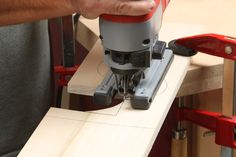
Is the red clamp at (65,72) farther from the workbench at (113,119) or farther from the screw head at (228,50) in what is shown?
the screw head at (228,50)

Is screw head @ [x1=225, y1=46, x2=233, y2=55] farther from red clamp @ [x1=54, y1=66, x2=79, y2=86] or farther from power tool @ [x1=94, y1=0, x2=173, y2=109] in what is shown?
red clamp @ [x1=54, y1=66, x2=79, y2=86]

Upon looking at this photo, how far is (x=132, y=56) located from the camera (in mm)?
855

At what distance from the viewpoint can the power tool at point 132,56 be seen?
2.72 ft

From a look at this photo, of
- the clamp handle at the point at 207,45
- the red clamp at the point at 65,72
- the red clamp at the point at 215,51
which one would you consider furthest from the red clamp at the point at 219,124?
the red clamp at the point at 65,72

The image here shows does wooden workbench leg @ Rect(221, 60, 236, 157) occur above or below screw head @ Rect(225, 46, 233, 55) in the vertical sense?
below

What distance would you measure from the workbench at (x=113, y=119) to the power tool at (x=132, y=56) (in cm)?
2

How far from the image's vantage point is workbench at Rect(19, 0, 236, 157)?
81 centimetres

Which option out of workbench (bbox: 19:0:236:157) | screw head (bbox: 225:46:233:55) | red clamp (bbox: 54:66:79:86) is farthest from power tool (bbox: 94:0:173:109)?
red clamp (bbox: 54:66:79:86)

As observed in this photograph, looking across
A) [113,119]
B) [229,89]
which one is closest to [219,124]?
[229,89]

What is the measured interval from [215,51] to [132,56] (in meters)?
0.26

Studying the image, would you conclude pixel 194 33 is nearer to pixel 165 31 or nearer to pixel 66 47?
pixel 165 31

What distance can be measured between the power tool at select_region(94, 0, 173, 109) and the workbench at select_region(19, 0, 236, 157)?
24mm

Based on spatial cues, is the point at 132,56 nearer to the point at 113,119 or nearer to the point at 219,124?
the point at 113,119

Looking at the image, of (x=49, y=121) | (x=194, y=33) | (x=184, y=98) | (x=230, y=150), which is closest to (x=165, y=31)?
(x=194, y=33)
